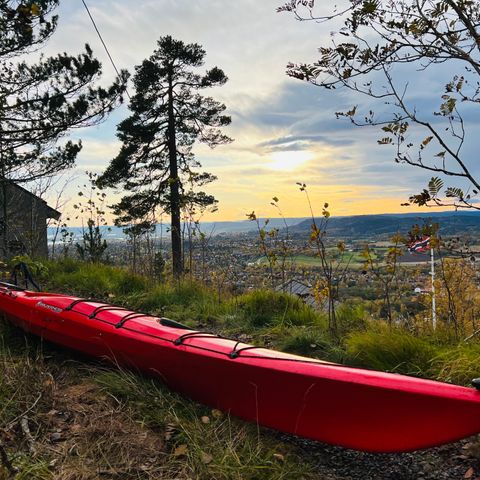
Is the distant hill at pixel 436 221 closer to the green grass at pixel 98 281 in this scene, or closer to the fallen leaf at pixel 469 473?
the fallen leaf at pixel 469 473

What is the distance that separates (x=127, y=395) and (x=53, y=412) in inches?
17.6

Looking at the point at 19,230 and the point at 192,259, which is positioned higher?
A: the point at 19,230

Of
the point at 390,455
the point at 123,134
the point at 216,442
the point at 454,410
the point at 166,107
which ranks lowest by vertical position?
the point at 390,455

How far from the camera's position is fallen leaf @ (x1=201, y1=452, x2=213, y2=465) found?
224cm

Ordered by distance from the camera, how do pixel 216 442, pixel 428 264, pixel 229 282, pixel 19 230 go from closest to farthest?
pixel 216 442
pixel 428 264
pixel 229 282
pixel 19 230

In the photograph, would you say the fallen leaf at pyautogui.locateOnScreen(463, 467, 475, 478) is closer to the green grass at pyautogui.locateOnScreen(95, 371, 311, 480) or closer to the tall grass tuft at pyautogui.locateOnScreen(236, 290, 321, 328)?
the green grass at pyautogui.locateOnScreen(95, 371, 311, 480)

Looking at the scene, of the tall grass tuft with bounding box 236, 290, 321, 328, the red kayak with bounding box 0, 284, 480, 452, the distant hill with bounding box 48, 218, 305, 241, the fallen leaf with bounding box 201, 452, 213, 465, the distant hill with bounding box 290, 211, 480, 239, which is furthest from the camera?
the distant hill with bounding box 48, 218, 305, 241

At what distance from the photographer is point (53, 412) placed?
2.73 meters

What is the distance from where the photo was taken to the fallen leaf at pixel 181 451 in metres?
2.32

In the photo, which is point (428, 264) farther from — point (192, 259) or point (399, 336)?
point (192, 259)

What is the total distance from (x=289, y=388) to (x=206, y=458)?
59 centimetres

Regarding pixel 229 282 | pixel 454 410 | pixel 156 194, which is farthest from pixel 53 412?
pixel 156 194

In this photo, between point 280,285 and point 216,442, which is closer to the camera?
point 216,442

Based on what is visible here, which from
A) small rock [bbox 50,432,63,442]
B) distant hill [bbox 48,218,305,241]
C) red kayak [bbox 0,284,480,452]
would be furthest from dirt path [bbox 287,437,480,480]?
distant hill [bbox 48,218,305,241]
